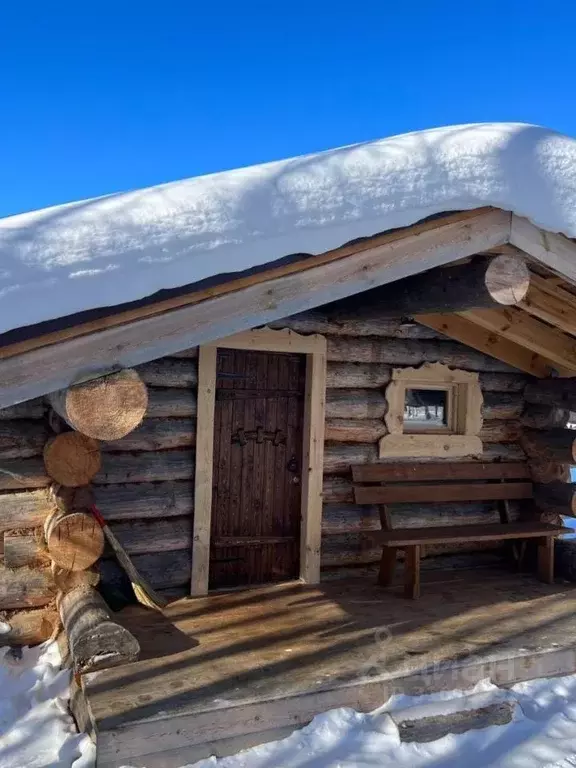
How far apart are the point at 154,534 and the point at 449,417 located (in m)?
3.23

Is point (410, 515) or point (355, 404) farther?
point (410, 515)

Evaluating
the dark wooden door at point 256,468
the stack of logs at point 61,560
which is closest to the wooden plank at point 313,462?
the dark wooden door at point 256,468

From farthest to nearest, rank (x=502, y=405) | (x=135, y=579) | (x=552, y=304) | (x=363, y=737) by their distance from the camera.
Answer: (x=502, y=405) < (x=552, y=304) < (x=135, y=579) < (x=363, y=737)

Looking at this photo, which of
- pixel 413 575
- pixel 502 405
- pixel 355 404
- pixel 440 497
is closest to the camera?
pixel 413 575

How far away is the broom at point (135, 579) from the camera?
17.1 ft

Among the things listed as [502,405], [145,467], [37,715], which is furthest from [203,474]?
[502,405]

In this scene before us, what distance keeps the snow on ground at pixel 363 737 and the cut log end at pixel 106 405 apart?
1.75 m

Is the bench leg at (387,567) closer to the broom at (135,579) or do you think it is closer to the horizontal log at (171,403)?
the broom at (135,579)

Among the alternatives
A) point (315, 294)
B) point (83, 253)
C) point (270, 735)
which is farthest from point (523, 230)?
point (270, 735)

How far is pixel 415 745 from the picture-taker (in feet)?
12.8

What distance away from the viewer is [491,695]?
4.39 meters

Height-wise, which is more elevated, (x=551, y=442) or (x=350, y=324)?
(x=350, y=324)

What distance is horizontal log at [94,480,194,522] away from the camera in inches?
217

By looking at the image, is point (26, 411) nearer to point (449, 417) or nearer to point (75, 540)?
point (75, 540)
